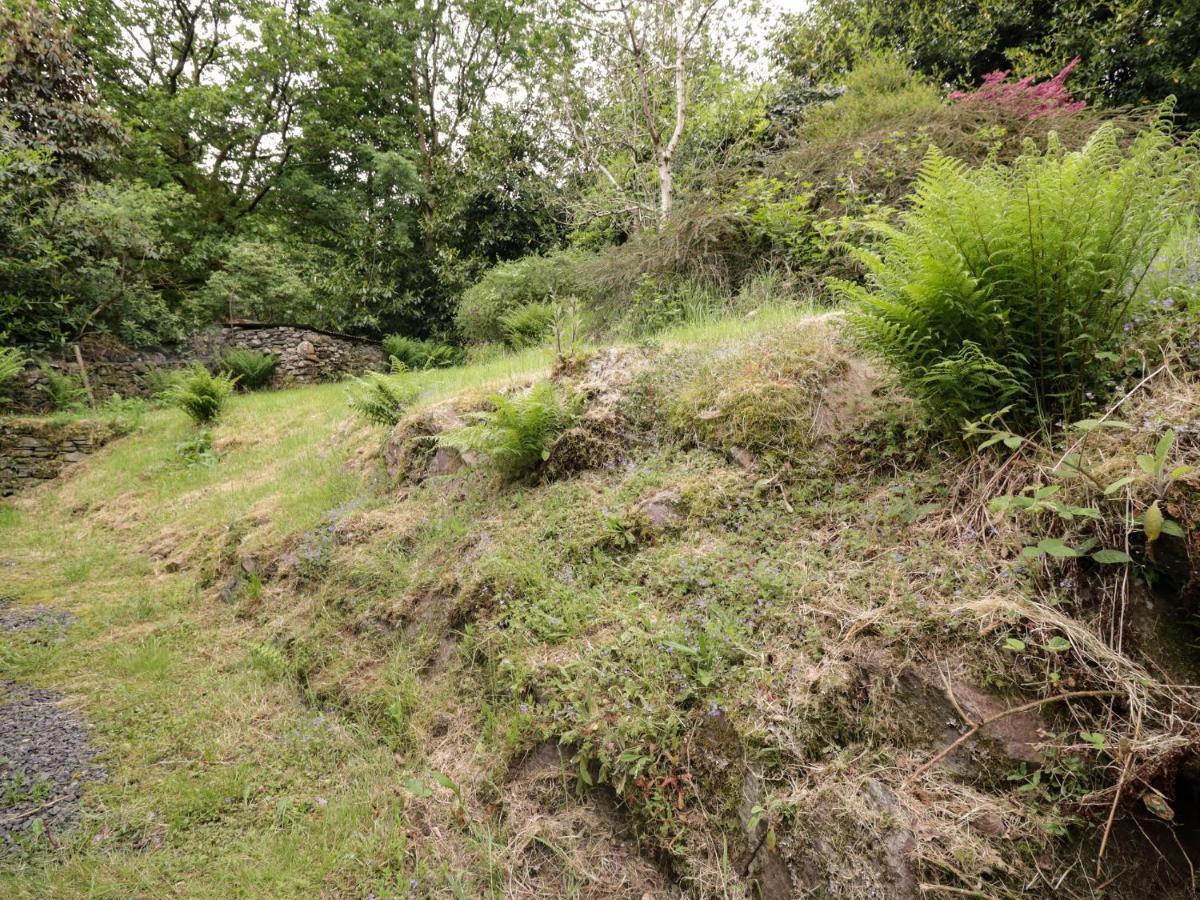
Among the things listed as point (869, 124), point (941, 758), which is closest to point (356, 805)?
point (941, 758)

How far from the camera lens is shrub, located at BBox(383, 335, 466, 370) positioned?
38.1 ft

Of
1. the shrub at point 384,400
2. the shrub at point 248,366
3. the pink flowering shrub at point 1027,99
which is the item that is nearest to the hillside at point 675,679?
the shrub at point 384,400

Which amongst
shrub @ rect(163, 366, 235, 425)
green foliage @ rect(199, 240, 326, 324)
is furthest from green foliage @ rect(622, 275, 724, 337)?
green foliage @ rect(199, 240, 326, 324)

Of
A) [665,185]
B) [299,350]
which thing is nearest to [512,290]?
[665,185]

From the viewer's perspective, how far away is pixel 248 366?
11180 mm

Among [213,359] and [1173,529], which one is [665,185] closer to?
[1173,529]

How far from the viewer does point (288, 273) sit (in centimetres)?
1272

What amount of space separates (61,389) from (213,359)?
99.5 inches

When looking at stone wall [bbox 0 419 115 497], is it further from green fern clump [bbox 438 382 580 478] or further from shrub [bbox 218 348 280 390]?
green fern clump [bbox 438 382 580 478]

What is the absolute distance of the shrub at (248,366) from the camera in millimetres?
11172

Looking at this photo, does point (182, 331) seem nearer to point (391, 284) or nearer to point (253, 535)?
point (391, 284)

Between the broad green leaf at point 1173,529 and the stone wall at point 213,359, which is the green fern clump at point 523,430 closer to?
the broad green leaf at point 1173,529

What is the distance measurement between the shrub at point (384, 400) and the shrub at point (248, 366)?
7344 millimetres

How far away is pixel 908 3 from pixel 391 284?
516 inches
